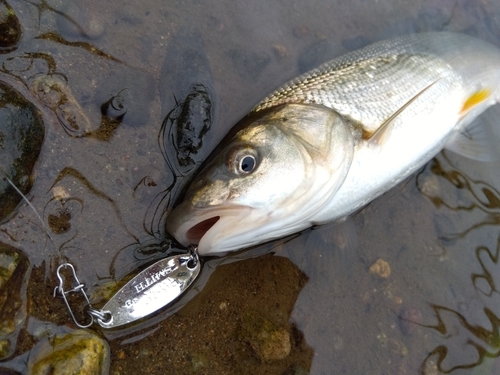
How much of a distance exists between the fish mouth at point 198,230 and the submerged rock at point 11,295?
1.08 metres

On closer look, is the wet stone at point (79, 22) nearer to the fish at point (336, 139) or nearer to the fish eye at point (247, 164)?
the fish at point (336, 139)

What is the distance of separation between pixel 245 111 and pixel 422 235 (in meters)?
1.84

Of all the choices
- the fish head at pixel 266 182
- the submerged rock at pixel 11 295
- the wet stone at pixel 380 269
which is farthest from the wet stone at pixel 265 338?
the submerged rock at pixel 11 295

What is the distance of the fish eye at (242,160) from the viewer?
8.68ft

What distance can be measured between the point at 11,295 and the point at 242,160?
5.52 feet

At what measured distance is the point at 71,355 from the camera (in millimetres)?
2527

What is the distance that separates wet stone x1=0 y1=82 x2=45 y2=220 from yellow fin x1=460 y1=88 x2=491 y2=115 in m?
3.29

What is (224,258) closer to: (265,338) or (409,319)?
(265,338)

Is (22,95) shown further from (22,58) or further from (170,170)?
(170,170)

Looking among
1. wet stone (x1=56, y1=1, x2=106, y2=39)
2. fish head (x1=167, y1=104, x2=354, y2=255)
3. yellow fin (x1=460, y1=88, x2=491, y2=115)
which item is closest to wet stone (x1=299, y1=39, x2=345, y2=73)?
fish head (x1=167, y1=104, x2=354, y2=255)

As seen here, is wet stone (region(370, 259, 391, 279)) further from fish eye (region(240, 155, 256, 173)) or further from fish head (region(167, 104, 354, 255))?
fish eye (region(240, 155, 256, 173))

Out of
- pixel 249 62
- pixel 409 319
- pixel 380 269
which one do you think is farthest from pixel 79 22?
pixel 409 319

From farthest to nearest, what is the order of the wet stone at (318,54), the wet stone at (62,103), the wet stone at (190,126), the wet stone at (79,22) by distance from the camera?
the wet stone at (318,54) → the wet stone at (79,22) → the wet stone at (190,126) → the wet stone at (62,103)

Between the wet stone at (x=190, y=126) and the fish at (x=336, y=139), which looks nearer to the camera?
the fish at (x=336, y=139)
